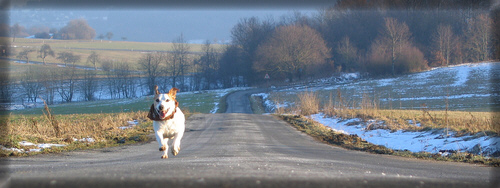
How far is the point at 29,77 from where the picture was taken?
57.6 meters

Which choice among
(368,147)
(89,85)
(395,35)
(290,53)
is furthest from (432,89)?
(89,85)

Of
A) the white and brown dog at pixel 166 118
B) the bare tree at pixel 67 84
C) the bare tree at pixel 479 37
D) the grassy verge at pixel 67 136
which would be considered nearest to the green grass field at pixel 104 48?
the bare tree at pixel 67 84

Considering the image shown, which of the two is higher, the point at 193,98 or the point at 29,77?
the point at 29,77

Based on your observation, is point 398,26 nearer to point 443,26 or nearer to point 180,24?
point 443,26

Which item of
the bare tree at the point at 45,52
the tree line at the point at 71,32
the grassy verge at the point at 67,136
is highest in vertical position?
the tree line at the point at 71,32

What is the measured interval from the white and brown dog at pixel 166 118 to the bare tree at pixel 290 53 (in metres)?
73.1

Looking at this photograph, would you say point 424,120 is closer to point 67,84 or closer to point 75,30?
point 67,84

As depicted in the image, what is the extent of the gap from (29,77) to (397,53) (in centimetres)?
6576

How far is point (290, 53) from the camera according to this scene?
79938mm

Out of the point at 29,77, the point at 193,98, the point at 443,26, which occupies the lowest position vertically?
the point at 193,98

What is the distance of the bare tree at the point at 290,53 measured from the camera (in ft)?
260

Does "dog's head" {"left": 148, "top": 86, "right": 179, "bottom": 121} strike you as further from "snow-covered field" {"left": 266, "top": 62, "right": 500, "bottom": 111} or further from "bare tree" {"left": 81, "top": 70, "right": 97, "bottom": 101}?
A: "bare tree" {"left": 81, "top": 70, "right": 97, "bottom": 101}

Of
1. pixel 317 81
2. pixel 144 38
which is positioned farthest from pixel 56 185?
pixel 144 38

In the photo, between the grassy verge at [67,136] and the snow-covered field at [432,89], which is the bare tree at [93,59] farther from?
the grassy verge at [67,136]
